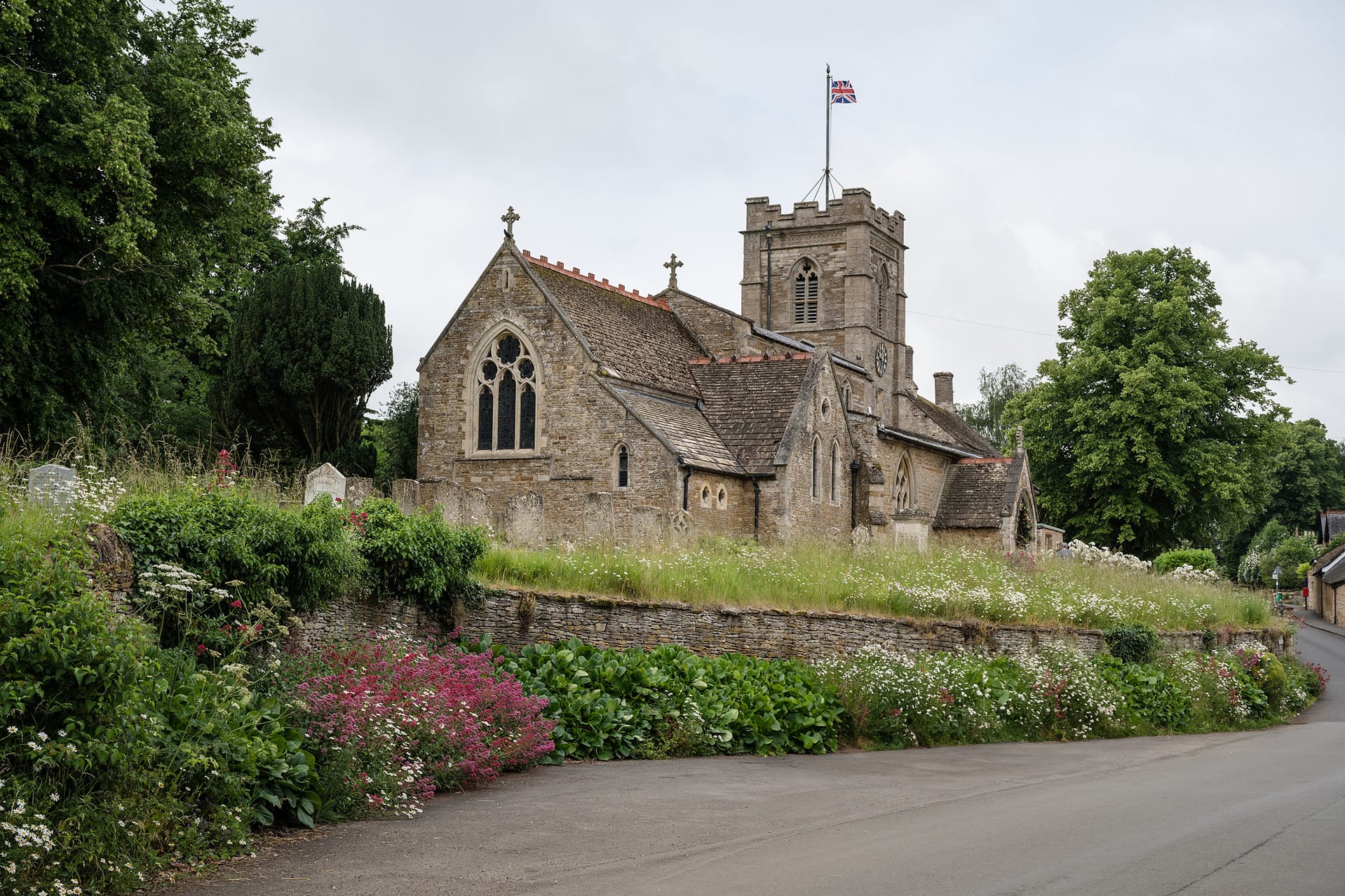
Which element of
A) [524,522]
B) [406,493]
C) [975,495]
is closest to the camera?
[406,493]

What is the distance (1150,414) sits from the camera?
4722 centimetres

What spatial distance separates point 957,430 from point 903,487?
1436cm

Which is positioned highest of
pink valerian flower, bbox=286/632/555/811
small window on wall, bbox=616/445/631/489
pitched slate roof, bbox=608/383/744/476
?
pitched slate roof, bbox=608/383/744/476

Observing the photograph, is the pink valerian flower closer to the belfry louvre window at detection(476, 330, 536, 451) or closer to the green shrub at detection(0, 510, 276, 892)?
the green shrub at detection(0, 510, 276, 892)

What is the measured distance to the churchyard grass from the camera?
17.1 m

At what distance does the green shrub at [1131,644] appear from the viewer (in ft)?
79.9

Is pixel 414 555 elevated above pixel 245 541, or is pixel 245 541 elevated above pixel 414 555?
pixel 245 541

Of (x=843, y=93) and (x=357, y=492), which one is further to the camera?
(x=843, y=93)

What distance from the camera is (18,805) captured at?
23.2 ft

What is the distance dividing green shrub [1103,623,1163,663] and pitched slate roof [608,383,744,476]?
965 cm

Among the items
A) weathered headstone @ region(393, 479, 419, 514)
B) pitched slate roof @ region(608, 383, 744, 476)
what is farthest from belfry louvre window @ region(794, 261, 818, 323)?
weathered headstone @ region(393, 479, 419, 514)

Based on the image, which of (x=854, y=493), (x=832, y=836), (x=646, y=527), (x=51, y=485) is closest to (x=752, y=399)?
(x=854, y=493)

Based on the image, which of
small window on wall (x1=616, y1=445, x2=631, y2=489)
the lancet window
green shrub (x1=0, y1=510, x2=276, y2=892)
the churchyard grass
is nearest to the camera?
green shrub (x1=0, y1=510, x2=276, y2=892)

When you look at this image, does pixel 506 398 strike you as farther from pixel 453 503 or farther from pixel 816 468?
pixel 453 503
